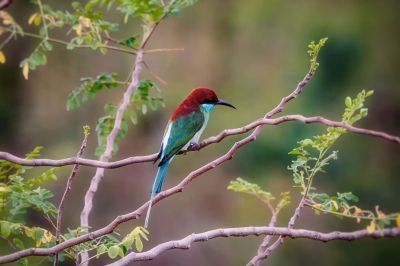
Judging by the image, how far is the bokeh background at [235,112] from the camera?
813 centimetres

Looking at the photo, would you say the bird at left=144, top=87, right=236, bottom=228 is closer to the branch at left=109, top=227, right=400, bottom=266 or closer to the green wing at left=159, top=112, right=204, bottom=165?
the green wing at left=159, top=112, right=204, bottom=165

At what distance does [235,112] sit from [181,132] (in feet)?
17.8

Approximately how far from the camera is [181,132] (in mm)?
3201

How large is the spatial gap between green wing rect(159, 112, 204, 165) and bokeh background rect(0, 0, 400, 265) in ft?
13.8

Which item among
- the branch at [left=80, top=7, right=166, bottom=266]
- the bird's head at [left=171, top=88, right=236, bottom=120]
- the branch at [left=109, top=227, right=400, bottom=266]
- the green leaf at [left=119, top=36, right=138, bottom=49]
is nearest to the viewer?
the branch at [left=109, top=227, right=400, bottom=266]

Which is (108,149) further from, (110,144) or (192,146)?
(192,146)

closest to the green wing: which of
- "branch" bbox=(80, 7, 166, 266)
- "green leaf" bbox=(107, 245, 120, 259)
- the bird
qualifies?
the bird

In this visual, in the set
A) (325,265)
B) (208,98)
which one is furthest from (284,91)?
(208,98)

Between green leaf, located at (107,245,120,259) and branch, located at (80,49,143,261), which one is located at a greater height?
branch, located at (80,49,143,261)

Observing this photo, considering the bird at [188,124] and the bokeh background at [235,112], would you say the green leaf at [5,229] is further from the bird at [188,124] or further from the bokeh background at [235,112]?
the bokeh background at [235,112]

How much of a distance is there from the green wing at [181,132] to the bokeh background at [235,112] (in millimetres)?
4207

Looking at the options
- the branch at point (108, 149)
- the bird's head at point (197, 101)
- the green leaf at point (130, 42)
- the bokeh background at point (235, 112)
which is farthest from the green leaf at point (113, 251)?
the bokeh background at point (235, 112)

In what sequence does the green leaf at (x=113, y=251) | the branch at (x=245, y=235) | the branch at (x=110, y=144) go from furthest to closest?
1. the branch at (x=110, y=144)
2. the green leaf at (x=113, y=251)
3. the branch at (x=245, y=235)

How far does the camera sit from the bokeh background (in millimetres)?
8133
